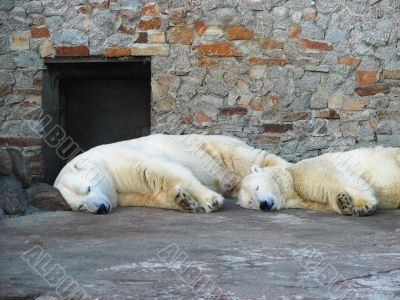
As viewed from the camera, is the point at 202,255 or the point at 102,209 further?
the point at 102,209

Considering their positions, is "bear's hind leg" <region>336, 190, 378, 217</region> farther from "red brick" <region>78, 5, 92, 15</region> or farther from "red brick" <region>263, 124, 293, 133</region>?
"red brick" <region>78, 5, 92, 15</region>

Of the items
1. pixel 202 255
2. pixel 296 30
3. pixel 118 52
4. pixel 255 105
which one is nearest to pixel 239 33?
pixel 296 30

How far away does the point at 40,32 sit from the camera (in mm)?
8414

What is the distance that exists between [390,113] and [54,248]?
190 inches

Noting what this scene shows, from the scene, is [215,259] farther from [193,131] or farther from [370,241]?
[193,131]

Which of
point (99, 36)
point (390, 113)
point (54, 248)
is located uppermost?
point (99, 36)

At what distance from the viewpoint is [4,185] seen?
598 centimetres

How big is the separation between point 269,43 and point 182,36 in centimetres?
96

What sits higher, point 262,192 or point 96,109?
point 96,109

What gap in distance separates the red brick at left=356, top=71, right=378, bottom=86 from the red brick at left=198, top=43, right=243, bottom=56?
Answer: 130cm

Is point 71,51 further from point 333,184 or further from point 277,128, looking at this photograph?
point 333,184

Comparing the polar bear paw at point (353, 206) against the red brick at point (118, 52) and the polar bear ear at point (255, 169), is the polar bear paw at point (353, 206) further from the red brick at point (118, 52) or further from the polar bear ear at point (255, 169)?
the red brick at point (118, 52)

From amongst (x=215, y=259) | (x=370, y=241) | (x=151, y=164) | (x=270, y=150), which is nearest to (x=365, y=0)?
(x=270, y=150)

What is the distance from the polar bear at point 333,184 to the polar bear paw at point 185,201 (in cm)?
55
